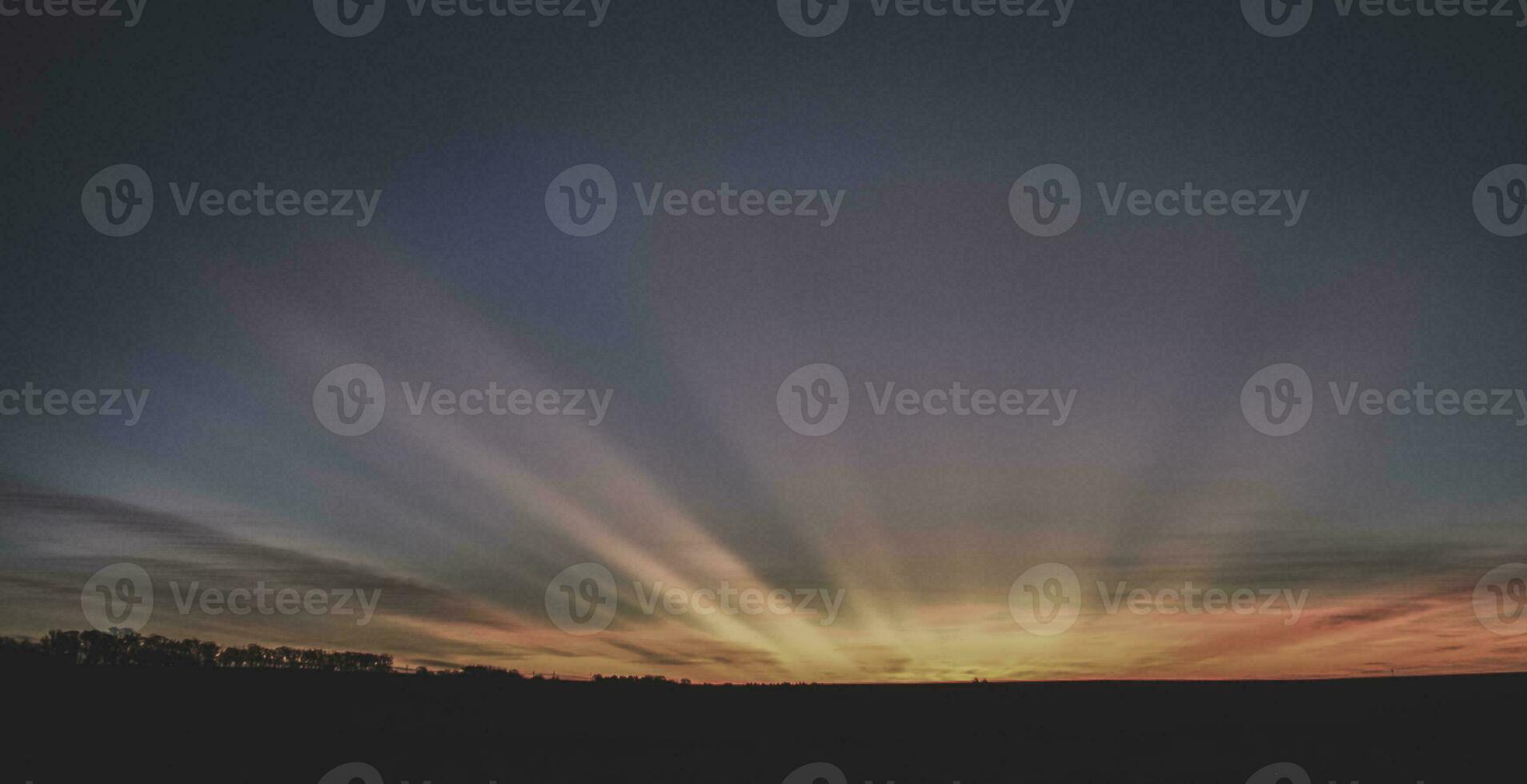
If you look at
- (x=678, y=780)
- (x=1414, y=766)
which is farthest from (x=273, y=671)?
(x=1414, y=766)

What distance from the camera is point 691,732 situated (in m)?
35.2

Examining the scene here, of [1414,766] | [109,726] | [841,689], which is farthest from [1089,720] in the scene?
[109,726]

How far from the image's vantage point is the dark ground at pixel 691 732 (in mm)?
27094

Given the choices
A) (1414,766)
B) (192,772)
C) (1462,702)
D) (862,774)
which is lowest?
(192,772)

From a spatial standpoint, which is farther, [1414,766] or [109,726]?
[109,726]

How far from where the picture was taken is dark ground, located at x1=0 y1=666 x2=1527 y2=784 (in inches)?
1067

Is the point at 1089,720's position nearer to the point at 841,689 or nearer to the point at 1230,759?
the point at 1230,759

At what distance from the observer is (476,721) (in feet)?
118

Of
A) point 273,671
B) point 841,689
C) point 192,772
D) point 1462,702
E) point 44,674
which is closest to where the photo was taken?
point 192,772

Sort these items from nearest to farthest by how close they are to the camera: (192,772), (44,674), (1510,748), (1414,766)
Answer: (192,772), (1414,766), (1510,748), (44,674)

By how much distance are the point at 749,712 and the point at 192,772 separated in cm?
2253

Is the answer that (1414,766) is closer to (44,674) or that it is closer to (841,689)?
(841,689)

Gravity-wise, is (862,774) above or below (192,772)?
above

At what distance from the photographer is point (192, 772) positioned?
25.8m
